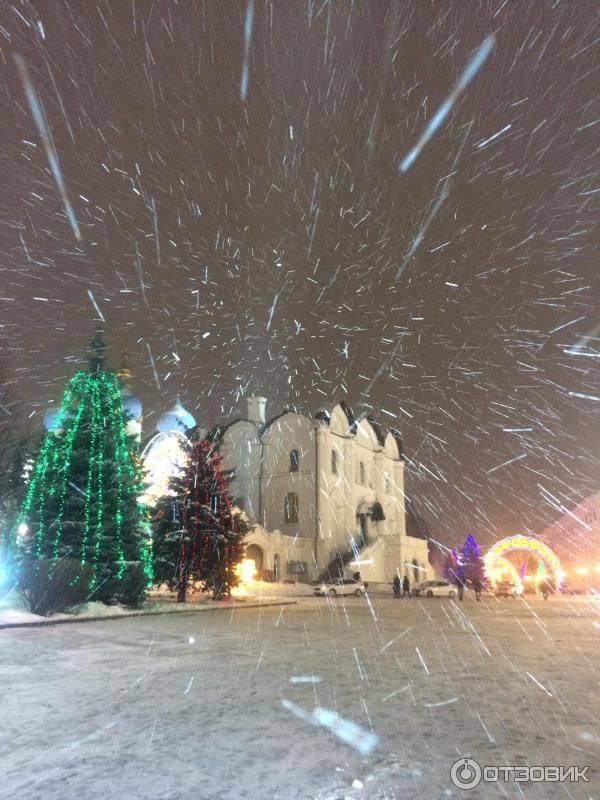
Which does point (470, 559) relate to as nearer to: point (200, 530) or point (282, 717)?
point (200, 530)

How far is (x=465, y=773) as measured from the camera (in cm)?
475

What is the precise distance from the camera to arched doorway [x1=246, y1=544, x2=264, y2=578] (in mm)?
40612

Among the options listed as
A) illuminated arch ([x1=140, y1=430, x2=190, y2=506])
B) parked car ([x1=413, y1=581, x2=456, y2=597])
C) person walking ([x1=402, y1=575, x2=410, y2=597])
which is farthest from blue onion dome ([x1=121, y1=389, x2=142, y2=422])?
parked car ([x1=413, y1=581, x2=456, y2=597])

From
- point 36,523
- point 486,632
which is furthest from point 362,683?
point 36,523

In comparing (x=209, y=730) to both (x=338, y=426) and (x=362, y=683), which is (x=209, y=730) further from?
(x=338, y=426)

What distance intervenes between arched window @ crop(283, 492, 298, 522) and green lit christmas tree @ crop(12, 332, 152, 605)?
2408cm

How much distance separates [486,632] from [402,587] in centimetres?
2249

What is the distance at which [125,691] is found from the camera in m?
7.57

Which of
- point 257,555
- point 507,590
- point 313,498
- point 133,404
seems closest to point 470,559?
point 507,590

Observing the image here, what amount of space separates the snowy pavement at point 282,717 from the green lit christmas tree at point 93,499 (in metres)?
8.05

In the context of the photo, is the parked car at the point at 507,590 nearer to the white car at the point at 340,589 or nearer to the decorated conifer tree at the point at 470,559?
the decorated conifer tree at the point at 470,559

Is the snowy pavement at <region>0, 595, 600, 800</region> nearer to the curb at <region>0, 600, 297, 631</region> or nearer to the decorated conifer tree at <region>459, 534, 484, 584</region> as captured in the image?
the curb at <region>0, 600, 297, 631</region>

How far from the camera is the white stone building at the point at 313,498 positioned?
4447 cm

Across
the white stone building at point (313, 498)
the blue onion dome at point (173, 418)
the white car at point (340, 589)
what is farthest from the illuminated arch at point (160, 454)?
the white car at point (340, 589)
